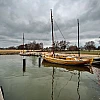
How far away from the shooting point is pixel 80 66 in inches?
1011

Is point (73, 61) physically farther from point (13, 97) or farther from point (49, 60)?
point (13, 97)

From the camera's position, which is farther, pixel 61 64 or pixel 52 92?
pixel 61 64

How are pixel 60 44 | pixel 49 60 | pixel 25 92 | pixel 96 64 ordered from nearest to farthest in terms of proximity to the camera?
pixel 25 92 < pixel 96 64 < pixel 49 60 < pixel 60 44

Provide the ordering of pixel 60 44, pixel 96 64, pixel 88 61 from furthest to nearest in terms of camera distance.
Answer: pixel 60 44 < pixel 96 64 < pixel 88 61

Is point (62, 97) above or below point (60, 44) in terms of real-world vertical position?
below

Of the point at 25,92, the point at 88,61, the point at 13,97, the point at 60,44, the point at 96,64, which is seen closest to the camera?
the point at 13,97

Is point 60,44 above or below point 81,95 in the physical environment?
above

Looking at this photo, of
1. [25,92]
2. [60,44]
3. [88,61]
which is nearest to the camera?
[25,92]


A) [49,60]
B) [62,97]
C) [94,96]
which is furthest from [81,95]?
[49,60]

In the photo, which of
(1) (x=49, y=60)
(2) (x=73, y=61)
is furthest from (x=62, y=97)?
(1) (x=49, y=60)

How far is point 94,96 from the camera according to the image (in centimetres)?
937

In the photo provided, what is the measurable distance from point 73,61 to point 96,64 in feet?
17.2

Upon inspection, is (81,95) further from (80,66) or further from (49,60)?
(49,60)

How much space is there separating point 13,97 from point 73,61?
18.1m
